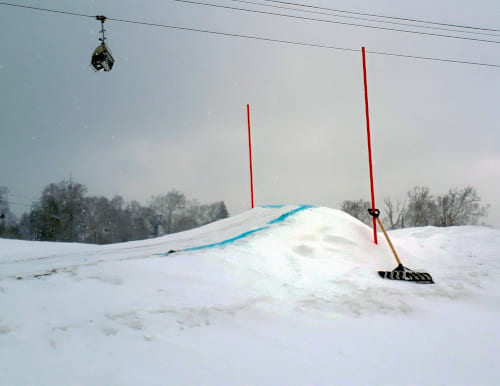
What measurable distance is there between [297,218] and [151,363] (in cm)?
355

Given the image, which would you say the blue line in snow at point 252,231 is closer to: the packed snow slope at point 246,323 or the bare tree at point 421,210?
the packed snow slope at point 246,323

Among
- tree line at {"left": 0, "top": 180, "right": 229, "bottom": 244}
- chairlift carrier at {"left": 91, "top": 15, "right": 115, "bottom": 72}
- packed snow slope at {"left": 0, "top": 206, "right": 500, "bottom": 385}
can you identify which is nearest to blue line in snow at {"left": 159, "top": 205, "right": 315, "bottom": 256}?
packed snow slope at {"left": 0, "top": 206, "right": 500, "bottom": 385}

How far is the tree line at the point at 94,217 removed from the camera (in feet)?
96.9

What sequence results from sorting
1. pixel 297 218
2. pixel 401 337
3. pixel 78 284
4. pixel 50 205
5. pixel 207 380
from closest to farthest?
pixel 207 380 → pixel 401 337 → pixel 78 284 → pixel 297 218 → pixel 50 205

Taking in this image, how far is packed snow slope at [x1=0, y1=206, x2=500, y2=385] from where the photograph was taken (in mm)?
1638

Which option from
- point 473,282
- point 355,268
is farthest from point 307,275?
point 473,282

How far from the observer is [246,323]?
7.17 feet

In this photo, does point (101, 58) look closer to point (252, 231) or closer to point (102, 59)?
point (102, 59)

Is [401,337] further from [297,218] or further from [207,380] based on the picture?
[297,218]

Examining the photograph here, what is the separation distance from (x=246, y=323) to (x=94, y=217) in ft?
121

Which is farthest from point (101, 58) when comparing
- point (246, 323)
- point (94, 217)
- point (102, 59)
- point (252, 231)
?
point (94, 217)

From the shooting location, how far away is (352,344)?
2055 mm

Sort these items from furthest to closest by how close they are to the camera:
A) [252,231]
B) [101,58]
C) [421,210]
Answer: [421,210] < [101,58] < [252,231]

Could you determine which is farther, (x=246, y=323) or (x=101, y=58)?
(x=101, y=58)
